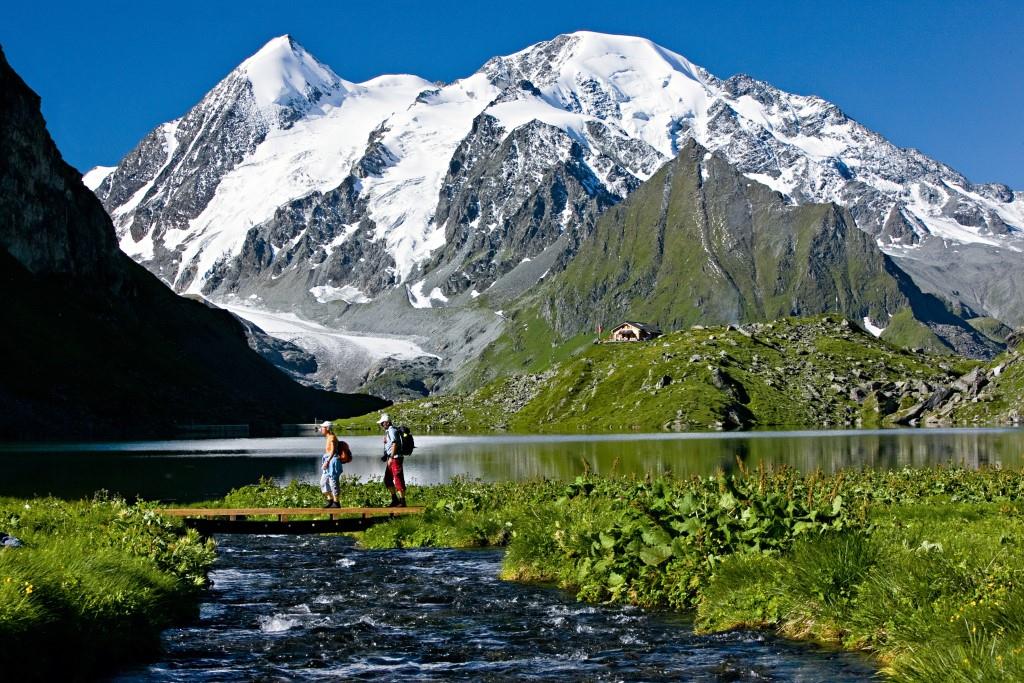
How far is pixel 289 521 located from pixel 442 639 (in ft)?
62.6

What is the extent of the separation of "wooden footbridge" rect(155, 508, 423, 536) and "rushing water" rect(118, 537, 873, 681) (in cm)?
747

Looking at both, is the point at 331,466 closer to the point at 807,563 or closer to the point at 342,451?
the point at 342,451

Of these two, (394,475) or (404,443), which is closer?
(404,443)

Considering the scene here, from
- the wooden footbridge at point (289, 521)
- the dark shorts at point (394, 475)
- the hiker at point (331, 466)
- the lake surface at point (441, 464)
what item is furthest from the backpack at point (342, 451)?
the lake surface at point (441, 464)

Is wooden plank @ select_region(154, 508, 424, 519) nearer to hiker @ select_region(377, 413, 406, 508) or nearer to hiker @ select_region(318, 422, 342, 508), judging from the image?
hiker @ select_region(318, 422, 342, 508)

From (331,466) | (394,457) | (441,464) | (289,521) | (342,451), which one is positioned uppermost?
(342,451)

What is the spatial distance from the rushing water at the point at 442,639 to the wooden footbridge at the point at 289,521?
747cm

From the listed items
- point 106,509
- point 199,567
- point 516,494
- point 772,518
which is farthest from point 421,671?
point 516,494

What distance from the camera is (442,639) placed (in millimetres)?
22938

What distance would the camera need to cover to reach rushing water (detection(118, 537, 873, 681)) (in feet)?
64.7

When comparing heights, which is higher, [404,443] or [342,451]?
[404,443]

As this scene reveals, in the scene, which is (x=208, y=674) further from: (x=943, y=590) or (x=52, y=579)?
(x=943, y=590)

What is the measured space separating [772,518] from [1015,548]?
542cm

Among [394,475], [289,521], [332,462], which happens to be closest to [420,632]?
[289,521]
